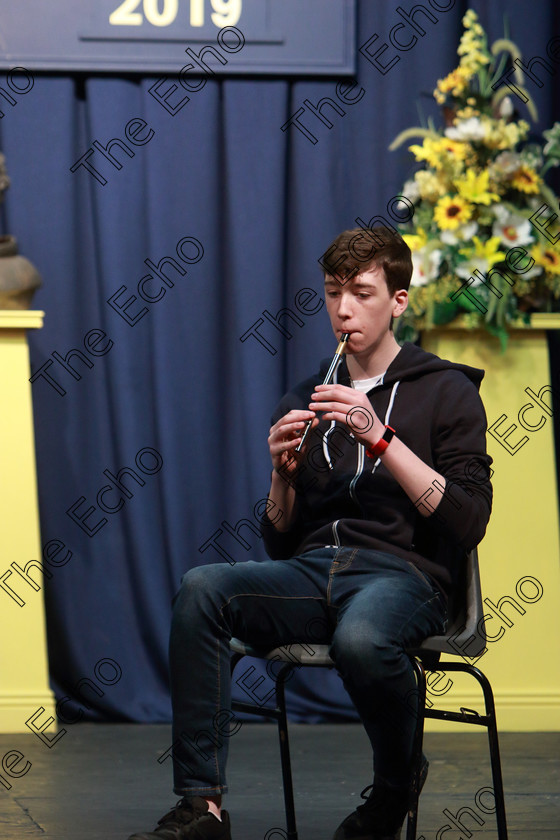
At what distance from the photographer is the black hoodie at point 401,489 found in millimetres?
1597

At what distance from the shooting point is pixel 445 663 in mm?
1576

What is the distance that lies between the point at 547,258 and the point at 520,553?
73 centimetres

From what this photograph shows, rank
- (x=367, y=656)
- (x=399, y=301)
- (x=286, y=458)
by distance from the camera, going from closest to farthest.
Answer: (x=367, y=656) → (x=286, y=458) → (x=399, y=301)

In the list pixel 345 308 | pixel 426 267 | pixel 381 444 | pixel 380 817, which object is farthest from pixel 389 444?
pixel 426 267

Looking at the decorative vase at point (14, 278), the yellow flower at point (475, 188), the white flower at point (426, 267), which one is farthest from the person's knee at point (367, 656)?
the decorative vase at point (14, 278)

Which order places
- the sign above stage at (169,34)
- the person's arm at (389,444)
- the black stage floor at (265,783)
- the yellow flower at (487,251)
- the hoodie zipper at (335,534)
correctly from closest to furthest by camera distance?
the person's arm at (389,444) < the hoodie zipper at (335,534) < the black stage floor at (265,783) < the yellow flower at (487,251) < the sign above stage at (169,34)

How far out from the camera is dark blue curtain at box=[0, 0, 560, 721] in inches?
110

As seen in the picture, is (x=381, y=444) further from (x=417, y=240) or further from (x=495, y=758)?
(x=417, y=240)

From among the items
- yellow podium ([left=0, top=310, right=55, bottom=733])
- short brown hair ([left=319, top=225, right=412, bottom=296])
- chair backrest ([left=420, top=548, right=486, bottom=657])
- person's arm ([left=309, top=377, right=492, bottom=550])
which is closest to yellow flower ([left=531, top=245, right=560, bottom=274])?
short brown hair ([left=319, top=225, right=412, bottom=296])

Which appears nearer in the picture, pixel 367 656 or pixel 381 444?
pixel 367 656

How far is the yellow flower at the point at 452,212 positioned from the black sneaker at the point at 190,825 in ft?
5.02

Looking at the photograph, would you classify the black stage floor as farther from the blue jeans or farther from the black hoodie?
the black hoodie

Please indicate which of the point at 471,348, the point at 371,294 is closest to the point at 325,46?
the point at 471,348

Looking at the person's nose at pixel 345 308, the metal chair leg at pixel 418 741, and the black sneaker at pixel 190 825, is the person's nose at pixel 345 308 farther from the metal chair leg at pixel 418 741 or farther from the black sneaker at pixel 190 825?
the black sneaker at pixel 190 825
